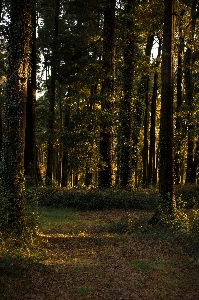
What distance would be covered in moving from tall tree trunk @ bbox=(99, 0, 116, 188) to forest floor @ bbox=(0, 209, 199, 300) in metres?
8.41

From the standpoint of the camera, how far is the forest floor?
6.97 meters

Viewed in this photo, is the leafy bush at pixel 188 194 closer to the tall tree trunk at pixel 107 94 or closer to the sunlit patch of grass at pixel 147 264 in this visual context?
the tall tree trunk at pixel 107 94

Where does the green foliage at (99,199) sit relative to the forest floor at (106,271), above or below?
above

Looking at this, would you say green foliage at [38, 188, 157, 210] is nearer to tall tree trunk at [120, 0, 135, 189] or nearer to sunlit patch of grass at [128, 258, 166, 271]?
tall tree trunk at [120, 0, 135, 189]

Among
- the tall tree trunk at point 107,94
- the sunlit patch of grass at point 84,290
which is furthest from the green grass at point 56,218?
the sunlit patch of grass at point 84,290

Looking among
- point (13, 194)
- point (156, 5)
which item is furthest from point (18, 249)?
point (156, 5)

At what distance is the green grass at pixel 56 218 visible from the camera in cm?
1370

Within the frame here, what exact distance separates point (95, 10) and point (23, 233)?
14218 mm

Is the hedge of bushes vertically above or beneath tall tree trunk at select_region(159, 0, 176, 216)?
beneath

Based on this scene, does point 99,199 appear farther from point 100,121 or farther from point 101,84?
point 101,84

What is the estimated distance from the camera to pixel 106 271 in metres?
8.27

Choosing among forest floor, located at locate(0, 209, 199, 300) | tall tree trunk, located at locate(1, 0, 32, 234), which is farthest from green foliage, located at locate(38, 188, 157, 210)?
tall tree trunk, located at locate(1, 0, 32, 234)

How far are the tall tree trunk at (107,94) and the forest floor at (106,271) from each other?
8.41m

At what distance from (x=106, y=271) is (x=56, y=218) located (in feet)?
24.5
